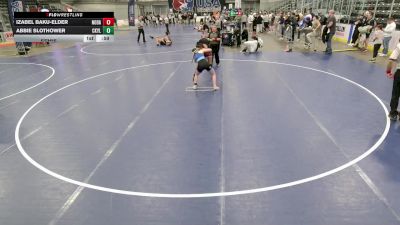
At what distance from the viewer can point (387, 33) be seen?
15.5 meters

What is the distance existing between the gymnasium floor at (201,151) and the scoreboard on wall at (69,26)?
6.02ft

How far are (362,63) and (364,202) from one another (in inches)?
465

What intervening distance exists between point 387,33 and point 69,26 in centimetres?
1510

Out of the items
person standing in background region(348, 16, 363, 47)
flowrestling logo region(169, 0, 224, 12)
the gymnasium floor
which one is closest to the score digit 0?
the gymnasium floor

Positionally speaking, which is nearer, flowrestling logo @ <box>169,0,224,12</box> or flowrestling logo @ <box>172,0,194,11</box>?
flowrestling logo @ <box>169,0,224,12</box>

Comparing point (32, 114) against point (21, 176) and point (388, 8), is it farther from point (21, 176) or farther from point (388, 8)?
point (388, 8)

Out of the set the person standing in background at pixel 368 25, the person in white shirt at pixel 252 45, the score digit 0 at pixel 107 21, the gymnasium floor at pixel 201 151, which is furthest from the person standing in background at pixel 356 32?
the score digit 0 at pixel 107 21

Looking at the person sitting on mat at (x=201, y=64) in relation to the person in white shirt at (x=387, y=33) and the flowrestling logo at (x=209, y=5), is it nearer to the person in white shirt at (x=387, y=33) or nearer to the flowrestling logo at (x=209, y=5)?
the person in white shirt at (x=387, y=33)

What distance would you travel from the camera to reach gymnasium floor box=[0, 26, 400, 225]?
4.84 m

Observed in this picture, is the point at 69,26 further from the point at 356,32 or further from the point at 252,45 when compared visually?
the point at 356,32

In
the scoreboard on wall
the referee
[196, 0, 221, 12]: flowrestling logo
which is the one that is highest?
[196, 0, 221, 12]: flowrestling logo

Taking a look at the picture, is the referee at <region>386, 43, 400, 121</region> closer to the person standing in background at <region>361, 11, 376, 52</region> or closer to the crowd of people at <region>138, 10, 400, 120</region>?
the crowd of people at <region>138, 10, 400, 120</region>

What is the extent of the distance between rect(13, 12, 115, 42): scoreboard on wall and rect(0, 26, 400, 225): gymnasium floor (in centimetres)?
184

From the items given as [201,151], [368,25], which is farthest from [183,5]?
[201,151]
